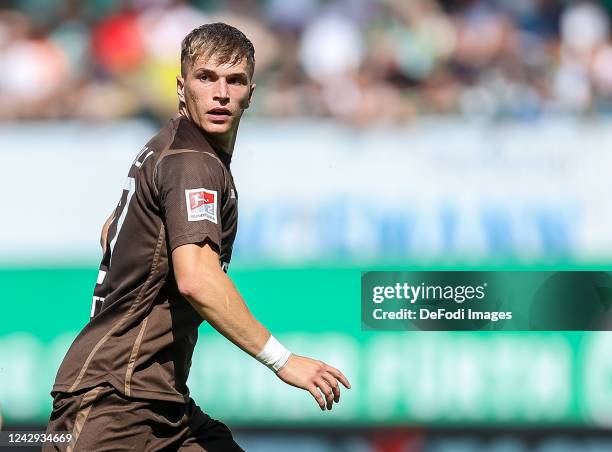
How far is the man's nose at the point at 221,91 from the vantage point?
3254 millimetres

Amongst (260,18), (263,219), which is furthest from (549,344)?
(260,18)

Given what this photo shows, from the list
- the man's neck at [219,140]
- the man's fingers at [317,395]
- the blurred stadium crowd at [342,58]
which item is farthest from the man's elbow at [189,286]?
the blurred stadium crowd at [342,58]

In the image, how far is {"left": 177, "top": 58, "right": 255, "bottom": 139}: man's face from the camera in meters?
3.26

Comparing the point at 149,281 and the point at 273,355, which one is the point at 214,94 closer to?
the point at 149,281

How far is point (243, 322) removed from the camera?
2969 mm

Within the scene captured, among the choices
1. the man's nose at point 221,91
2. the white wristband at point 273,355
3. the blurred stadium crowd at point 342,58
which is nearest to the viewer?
the white wristband at point 273,355

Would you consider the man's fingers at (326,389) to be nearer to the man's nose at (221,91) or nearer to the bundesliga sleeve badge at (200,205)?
the bundesliga sleeve badge at (200,205)

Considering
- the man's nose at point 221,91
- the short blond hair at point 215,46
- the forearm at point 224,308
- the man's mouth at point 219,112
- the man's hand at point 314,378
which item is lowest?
the man's hand at point 314,378

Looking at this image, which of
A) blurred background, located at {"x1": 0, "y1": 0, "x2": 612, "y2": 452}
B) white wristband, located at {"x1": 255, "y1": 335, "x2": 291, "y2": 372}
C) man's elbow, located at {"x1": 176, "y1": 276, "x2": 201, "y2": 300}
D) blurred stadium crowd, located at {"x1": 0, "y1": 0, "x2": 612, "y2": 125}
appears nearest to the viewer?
man's elbow, located at {"x1": 176, "y1": 276, "x2": 201, "y2": 300}

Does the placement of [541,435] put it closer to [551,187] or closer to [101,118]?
[551,187]

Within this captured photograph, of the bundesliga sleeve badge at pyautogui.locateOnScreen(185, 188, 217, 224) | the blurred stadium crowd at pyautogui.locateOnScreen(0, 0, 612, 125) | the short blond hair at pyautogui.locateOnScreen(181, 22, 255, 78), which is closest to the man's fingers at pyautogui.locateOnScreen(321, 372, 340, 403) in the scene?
the bundesliga sleeve badge at pyautogui.locateOnScreen(185, 188, 217, 224)

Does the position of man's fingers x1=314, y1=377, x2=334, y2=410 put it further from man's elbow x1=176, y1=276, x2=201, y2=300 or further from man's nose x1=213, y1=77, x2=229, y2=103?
man's nose x1=213, y1=77, x2=229, y2=103

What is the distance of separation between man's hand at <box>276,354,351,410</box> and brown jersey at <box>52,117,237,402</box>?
40 cm

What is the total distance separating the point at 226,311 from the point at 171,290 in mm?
326
